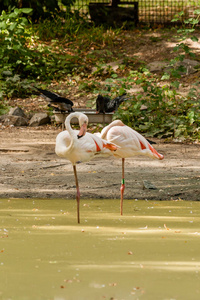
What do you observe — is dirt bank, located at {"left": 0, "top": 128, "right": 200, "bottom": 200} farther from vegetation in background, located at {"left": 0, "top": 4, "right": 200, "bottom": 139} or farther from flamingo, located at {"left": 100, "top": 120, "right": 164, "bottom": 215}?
vegetation in background, located at {"left": 0, "top": 4, "right": 200, "bottom": 139}

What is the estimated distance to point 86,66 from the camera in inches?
520

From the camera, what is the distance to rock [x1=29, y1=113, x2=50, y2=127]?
1102 cm

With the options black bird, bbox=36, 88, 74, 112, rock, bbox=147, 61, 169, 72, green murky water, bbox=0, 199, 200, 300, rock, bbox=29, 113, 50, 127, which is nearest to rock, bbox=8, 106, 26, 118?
rock, bbox=29, 113, 50, 127

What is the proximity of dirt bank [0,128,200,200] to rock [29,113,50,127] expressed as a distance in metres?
2.29

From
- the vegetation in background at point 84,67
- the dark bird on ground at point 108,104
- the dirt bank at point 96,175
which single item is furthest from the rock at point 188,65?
the dirt bank at point 96,175

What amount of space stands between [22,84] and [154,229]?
27.9 feet

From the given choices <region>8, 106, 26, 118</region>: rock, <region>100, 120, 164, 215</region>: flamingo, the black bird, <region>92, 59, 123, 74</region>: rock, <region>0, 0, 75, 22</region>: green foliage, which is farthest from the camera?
<region>0, 0, 75, 22</region>: green foliage

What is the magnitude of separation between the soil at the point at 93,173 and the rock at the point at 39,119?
4.38 ft

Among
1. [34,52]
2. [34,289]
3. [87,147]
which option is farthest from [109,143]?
[34,52]

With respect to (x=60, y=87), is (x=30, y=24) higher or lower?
higher

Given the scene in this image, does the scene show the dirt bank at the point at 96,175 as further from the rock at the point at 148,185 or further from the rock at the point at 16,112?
the rock at the point at 16,112

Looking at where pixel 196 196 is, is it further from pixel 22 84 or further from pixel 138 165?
pixel 22 84

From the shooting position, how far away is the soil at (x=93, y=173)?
19.9ft

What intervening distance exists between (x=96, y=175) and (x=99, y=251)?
2948 millimetres
